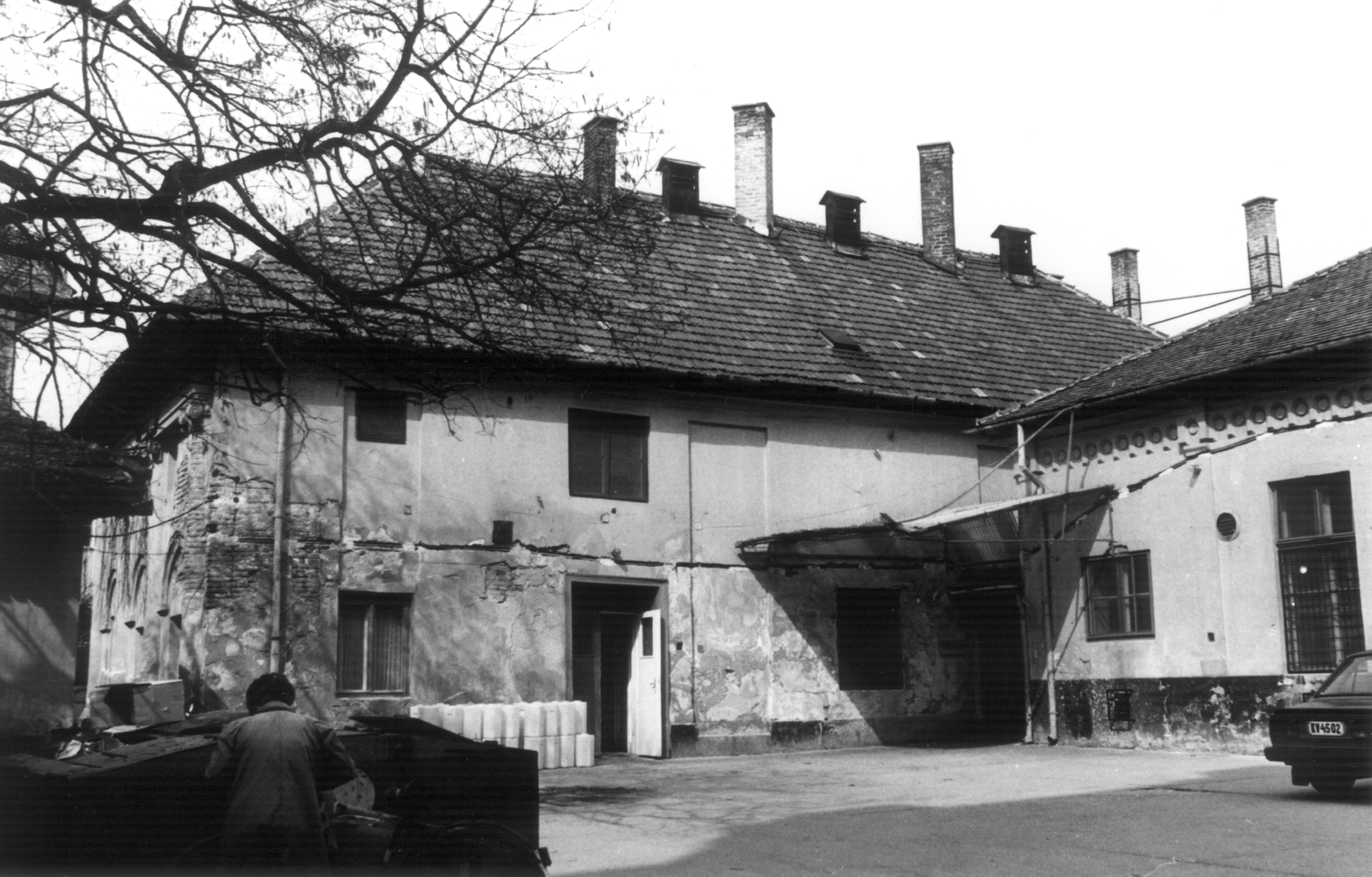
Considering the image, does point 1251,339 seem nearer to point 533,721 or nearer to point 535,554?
point 535,554

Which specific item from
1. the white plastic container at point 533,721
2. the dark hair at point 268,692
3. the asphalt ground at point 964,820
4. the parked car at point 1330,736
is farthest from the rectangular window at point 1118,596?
the dark hair at point 268,692

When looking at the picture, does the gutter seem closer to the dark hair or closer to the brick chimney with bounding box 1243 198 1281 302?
the brick chimney with bounding box 1243 198 1281 302

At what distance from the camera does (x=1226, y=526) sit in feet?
54.7

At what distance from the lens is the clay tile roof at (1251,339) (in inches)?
626

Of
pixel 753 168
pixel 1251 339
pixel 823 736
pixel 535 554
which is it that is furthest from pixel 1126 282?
pixel 535 554

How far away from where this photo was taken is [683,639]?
1883 centimetres

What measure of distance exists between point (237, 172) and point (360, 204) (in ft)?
3.45

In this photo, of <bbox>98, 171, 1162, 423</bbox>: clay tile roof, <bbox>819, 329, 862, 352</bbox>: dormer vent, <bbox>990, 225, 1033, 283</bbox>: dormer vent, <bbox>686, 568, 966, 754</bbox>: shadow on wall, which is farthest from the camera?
<bbox>990, 225, 1033, 283</bbox>: dormer vent

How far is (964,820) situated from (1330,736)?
11.1 ft

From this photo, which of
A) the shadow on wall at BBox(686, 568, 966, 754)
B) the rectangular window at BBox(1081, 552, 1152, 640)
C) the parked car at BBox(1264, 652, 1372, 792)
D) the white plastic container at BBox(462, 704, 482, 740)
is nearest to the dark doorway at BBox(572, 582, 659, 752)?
the shadow on wall at BBox(686, 568, 966, 754)

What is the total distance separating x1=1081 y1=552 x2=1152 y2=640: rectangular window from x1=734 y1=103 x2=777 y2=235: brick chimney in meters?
9.03

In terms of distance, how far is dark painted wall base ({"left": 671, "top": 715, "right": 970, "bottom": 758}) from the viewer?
61.2 ft

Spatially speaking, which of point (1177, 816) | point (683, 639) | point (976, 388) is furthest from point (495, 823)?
point (976, 388)

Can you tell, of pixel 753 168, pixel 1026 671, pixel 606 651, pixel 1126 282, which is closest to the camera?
pixel 606 651
